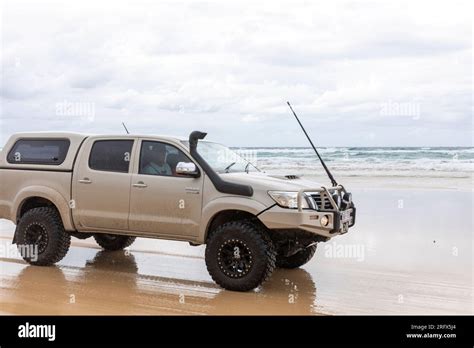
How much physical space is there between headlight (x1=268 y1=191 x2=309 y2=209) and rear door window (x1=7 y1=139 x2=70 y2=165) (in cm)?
A: 326

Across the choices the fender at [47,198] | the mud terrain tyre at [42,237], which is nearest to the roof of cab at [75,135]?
the fender at [47,198]

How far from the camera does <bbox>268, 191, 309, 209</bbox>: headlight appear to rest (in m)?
6.84

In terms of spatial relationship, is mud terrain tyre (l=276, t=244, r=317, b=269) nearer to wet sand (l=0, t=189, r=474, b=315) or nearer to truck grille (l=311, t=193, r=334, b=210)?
wet sand (l=0, t=189, r=474, b=315)

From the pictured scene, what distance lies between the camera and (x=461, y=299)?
21.7ft

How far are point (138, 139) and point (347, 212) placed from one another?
2.89m

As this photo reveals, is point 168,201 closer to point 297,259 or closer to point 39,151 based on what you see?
point 297,259

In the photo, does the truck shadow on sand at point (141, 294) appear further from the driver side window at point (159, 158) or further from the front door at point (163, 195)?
the driver side window at point (159, 158)

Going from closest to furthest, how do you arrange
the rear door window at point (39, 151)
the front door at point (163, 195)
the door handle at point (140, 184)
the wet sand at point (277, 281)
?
the wet sand at point (277, 281) → the front door at point (163, 195) → the door handle at point (140, 184) → the rear door window at point (39, 151)

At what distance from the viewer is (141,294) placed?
22.2 feet

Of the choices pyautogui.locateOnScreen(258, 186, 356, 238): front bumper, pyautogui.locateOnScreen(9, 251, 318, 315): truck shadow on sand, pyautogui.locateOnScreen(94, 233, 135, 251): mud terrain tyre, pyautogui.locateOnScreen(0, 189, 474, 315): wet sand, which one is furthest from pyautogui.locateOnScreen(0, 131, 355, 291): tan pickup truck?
pyautogui.locateOnScreen(94, 233, 135, 251): mud terrain tyre

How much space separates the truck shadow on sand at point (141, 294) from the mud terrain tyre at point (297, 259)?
105 mm

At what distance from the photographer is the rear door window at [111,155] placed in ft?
25.8

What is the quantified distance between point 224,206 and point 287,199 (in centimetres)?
76
